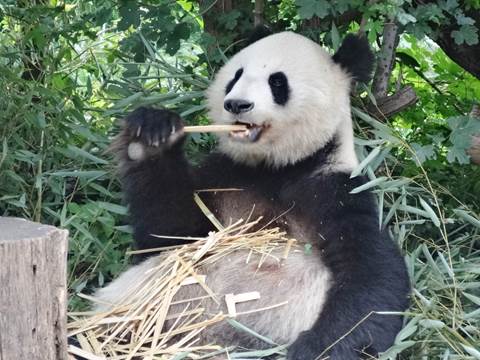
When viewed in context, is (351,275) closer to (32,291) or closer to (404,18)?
(404,18)

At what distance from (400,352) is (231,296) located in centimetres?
76

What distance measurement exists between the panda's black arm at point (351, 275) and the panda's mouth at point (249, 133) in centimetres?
33

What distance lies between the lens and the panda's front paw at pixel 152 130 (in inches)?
167

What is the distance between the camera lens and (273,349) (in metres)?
3.87

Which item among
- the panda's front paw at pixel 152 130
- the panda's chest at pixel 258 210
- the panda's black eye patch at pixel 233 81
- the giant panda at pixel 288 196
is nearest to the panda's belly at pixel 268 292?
Result: the giant panda at pixel 288 196

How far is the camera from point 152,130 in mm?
4254

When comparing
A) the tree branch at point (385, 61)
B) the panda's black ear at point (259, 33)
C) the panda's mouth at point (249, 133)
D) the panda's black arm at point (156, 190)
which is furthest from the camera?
the tree branch at point (385, 61)

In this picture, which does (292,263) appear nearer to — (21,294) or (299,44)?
(299,44)

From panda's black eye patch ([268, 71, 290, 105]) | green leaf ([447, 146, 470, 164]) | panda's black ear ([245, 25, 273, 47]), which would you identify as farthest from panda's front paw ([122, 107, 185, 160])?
green leaf ([447, 146, 470, 164])

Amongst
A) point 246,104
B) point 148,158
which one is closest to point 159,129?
point 148,158

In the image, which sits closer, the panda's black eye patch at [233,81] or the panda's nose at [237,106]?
the panda's nose at [237,106]

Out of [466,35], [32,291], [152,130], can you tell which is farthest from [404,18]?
[32,291]

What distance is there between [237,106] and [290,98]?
0.37 m

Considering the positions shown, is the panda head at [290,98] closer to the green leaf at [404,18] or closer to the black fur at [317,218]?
the black fur at [317,218]
